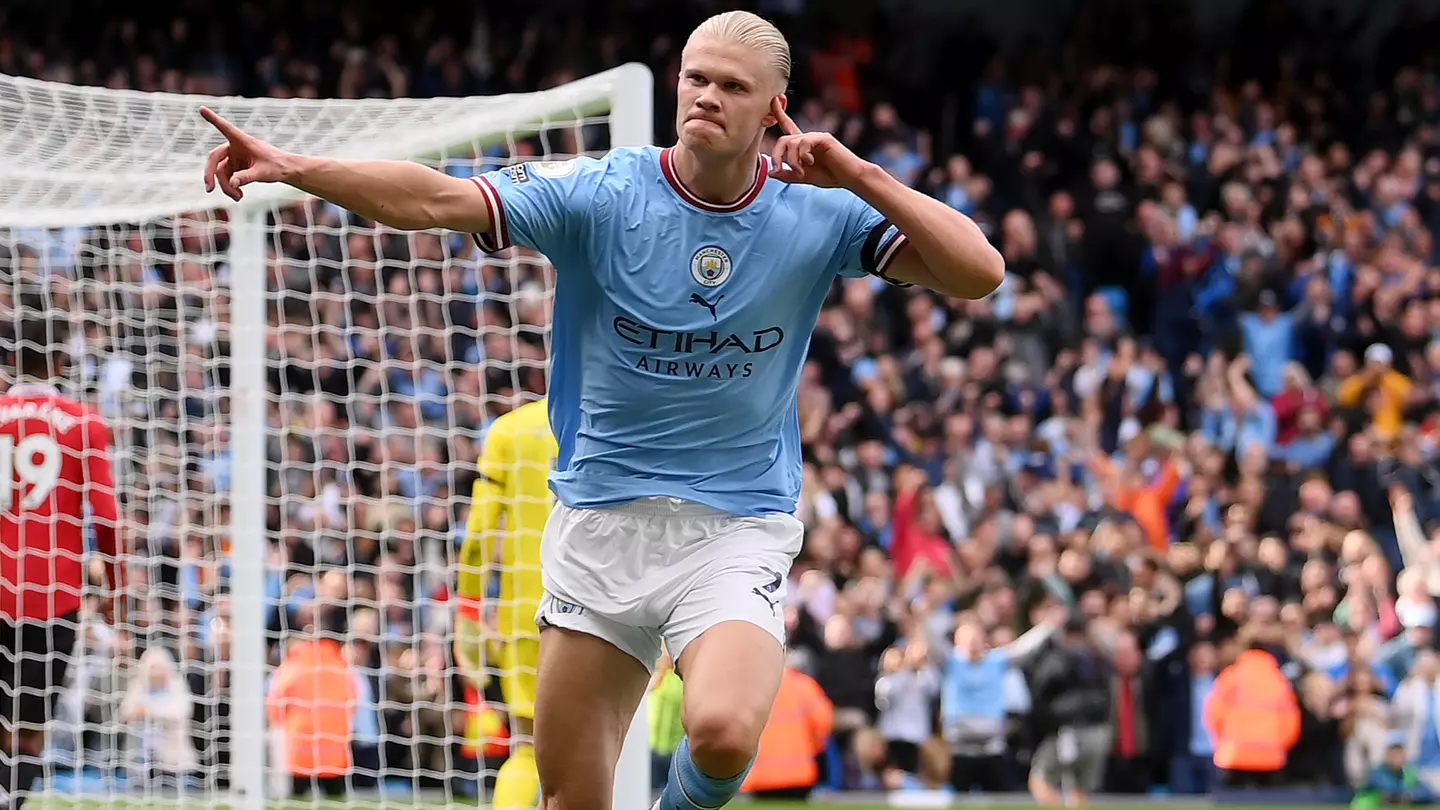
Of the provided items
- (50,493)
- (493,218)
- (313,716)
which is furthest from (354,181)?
(313,716)

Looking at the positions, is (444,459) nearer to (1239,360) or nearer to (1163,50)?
(1239,360)

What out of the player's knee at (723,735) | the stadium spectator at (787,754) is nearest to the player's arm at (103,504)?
the player's knee at (723,735)

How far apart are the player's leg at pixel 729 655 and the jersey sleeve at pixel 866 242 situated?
69cm

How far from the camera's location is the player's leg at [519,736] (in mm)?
7824

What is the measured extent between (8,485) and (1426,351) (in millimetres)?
13763

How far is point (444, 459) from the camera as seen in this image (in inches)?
579

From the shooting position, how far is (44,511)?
828cm

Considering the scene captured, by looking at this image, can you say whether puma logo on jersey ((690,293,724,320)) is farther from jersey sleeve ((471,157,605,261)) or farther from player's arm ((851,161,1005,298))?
player's arm ((851,161,1005,298))

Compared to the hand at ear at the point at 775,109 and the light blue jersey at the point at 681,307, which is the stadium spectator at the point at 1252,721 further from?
the hand at ear at the point at 775,109

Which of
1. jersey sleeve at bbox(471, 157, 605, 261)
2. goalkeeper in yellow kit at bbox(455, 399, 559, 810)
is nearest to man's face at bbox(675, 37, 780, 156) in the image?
jersey sleeve at bbox(471, 157, 605, 261)

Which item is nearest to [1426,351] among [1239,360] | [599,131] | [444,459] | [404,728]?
[1239,360]

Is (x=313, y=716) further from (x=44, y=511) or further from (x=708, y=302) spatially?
(x=708, y=302)

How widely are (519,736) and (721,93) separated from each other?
3.88 metres

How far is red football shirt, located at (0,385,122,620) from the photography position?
8.12m
